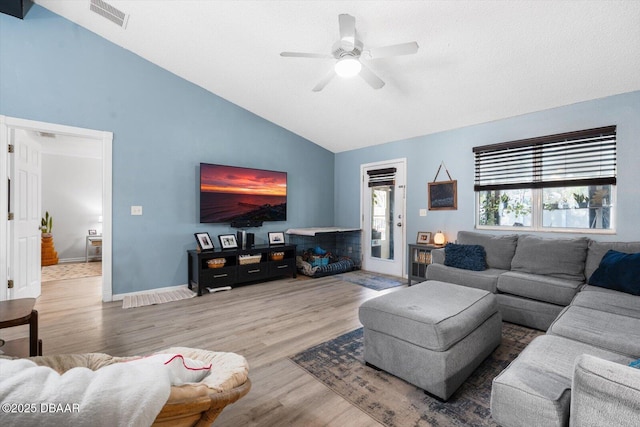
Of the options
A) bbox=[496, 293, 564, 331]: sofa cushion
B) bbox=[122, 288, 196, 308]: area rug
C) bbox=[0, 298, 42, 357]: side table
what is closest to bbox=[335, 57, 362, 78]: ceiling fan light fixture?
bbox=[496, 293, 564, 331]: sofa cushion

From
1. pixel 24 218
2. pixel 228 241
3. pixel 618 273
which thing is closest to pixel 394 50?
pixel 618 273

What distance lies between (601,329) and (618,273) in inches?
48.3

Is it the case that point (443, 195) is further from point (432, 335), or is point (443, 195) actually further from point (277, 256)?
point (432, 335)

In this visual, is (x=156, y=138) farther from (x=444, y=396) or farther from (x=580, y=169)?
(x=580, y=169)

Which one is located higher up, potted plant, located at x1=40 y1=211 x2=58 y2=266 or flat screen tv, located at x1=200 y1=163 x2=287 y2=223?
flat screen tv, located at x1=200 y1=163 x2=287 y2=223

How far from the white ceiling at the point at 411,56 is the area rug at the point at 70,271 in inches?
154

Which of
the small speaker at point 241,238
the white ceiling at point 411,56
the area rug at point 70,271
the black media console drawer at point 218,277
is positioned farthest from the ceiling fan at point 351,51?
the area rug at point 70,271

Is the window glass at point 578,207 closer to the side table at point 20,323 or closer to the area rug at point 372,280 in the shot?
the area rug at point 372,280

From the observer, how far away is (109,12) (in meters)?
3.08

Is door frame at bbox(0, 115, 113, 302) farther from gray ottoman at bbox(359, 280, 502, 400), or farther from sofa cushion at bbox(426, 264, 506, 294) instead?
sofa cushion at bbox(426, 264, 506, 294)

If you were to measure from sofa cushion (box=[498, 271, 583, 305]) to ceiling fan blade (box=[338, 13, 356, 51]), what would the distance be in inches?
107

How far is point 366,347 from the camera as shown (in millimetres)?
2092

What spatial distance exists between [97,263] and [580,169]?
869 cm

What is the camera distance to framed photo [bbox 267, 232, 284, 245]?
4.91 m
